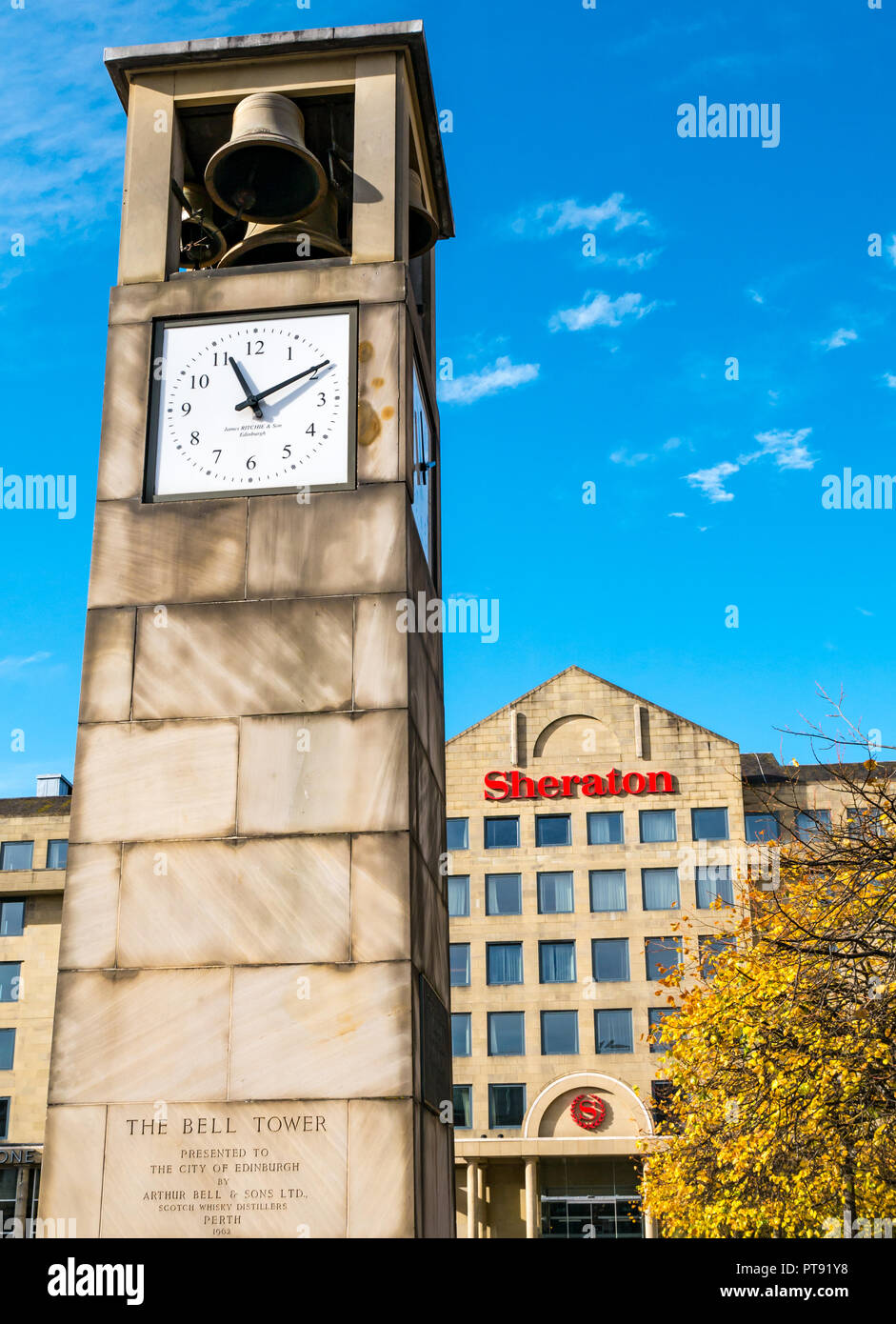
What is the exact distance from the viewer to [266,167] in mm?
14344

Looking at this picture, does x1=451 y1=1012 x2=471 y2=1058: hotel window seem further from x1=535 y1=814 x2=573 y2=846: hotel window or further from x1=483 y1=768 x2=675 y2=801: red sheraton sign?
x1=483 y1=768 x2=675 y2=801: red sheraton sign

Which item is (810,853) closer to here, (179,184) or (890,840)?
(890,840)

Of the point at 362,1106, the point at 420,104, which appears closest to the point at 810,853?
the point at 362,1106

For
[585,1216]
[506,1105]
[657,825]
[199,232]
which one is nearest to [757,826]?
[657,825]

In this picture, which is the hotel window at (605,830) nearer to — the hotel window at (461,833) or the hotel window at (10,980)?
the hotel window at (461,833)

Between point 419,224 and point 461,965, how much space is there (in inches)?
2161

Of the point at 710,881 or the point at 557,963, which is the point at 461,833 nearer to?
the point at 557,963

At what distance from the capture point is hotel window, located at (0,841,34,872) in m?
73.7

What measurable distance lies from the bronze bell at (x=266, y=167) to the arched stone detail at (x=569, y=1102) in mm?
54308

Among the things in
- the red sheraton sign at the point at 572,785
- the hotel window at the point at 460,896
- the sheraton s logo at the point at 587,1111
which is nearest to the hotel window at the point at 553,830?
the red sheraton sign at the point at 572,785

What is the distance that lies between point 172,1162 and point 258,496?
18.3 ft

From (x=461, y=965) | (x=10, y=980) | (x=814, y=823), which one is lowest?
(x=814, y=823)

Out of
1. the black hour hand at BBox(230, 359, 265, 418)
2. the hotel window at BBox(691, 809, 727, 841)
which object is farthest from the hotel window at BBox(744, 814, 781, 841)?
the black hour hand at BBox(230, 359, 265, 418)

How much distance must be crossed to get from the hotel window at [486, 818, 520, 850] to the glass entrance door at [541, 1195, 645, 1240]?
1610 cm
